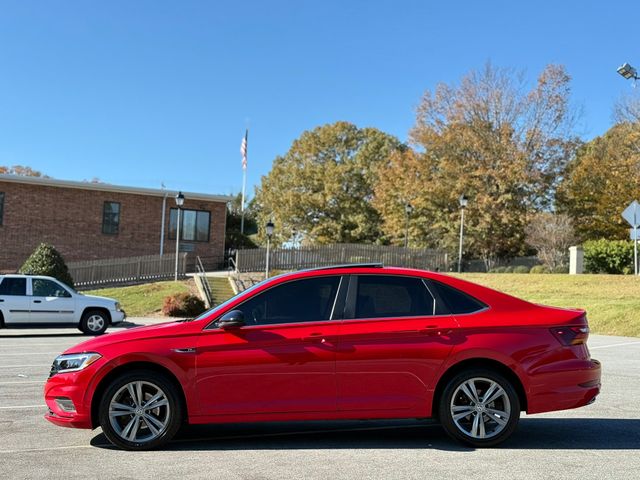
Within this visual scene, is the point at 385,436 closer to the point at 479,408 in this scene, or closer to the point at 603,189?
the point at 479,408

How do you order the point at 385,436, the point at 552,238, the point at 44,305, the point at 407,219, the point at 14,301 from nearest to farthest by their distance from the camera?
the point at 385,436 < the point at 14,301 < the point at 44,305 < the point at 552,238 < the point at 407,219

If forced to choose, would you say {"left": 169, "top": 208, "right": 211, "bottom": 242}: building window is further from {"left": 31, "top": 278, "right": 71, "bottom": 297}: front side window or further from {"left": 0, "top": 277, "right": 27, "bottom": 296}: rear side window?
{"left": 0, "top": 277, "right": 27, "bottom": 296}: rear side window

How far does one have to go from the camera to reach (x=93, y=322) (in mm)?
17344

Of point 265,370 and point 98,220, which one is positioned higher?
point 98,220

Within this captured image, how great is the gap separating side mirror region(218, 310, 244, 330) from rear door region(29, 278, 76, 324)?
12789mm

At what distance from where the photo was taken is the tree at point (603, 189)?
1537 inches

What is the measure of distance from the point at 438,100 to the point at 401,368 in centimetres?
3922

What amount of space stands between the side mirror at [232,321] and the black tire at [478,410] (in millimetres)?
1913

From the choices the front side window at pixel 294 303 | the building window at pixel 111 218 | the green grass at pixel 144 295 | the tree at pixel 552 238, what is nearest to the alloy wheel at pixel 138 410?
the front side window at pixel 294 303

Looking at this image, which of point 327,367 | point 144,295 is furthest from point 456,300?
point 144,295

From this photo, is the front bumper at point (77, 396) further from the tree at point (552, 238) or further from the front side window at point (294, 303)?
the tree at point (552, 238)

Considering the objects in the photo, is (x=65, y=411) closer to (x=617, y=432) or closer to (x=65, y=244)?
(x=617, y=432)

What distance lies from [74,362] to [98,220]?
33300mm

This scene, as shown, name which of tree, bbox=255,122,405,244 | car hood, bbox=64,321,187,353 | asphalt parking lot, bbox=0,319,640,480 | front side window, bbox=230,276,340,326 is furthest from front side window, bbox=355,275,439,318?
tree, bbox=255,122,405,244
